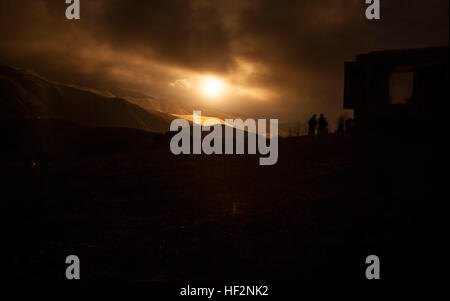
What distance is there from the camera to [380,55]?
34.1 feet

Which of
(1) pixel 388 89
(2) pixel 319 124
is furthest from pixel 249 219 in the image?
(2) pixel 319 124

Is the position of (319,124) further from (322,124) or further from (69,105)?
(69,105)

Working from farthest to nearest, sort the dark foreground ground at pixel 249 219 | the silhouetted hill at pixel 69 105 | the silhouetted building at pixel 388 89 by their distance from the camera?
the silhouetted hill at pixel 69 105 < the silhouetted building at pixel 388 89 < the dark foreground ground at pixel 249 219

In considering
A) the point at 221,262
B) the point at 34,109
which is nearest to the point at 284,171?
the point at 221,262

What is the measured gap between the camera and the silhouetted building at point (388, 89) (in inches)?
368

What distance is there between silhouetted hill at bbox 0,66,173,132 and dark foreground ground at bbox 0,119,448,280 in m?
99.2

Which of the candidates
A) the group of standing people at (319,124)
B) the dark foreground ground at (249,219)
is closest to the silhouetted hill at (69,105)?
the group of standing people at (319,124)

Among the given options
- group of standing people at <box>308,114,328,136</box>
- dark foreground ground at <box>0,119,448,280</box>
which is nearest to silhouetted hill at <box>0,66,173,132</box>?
group of standing people at <box>308,114,328,136</box>

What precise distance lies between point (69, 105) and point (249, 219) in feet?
477

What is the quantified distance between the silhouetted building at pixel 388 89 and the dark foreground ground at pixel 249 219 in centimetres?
80

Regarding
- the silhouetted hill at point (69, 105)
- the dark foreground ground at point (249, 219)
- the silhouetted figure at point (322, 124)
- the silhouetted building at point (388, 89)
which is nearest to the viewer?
the dark foreground ground at point (249, 219)

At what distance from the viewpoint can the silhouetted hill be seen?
9981 cm

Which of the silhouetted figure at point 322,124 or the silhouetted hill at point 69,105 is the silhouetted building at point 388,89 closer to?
the silhouetted figure at point 322,124
